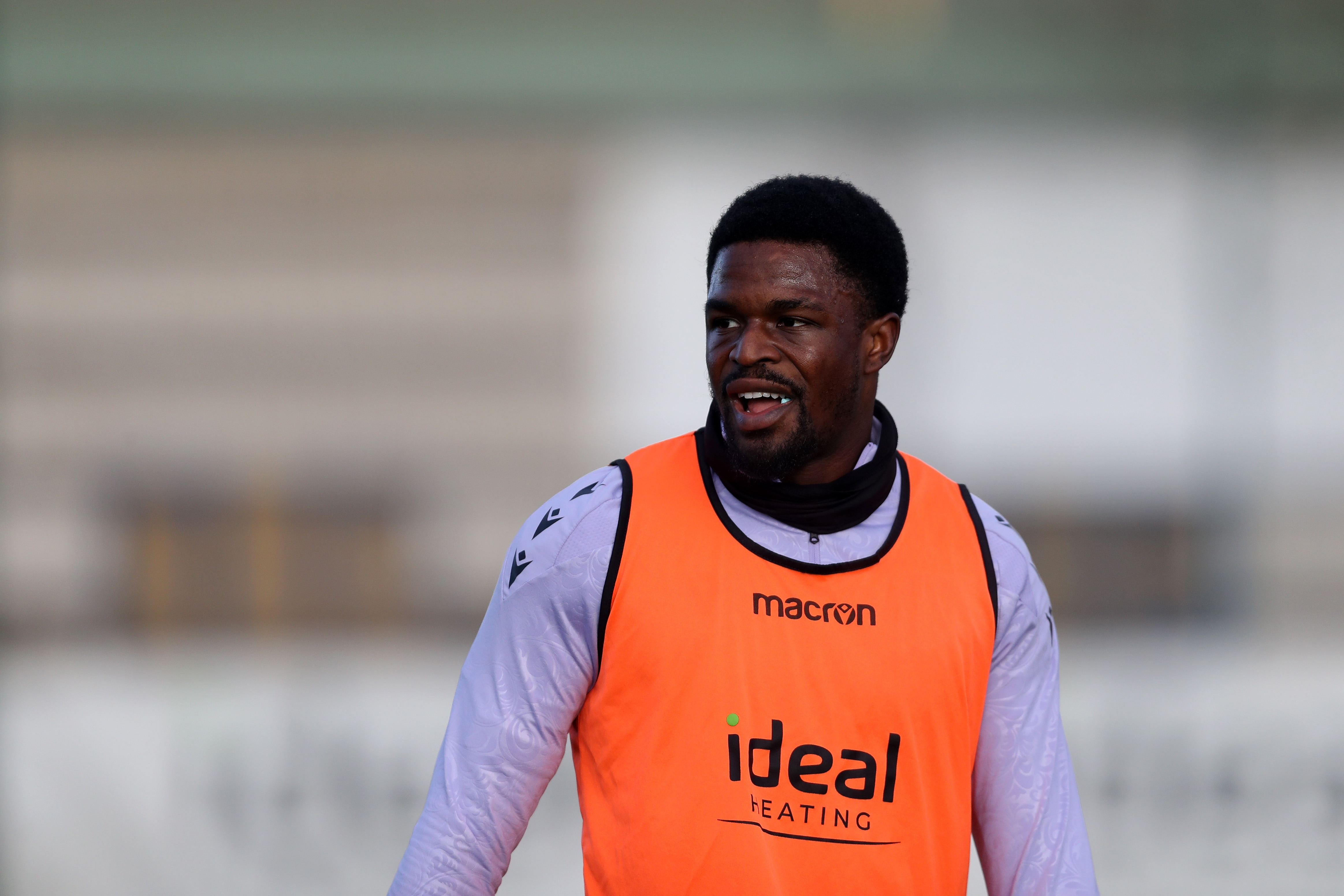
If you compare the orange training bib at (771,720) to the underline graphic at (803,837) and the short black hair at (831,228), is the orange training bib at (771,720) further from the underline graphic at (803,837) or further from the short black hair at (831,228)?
the short black hair at (831,228)

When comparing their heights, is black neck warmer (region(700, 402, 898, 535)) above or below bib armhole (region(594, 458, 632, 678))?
above

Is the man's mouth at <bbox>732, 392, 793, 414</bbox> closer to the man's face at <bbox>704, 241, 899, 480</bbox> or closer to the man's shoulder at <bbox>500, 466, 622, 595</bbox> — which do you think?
the man's face at <bbox>704, 241, 899, 480</bbox>

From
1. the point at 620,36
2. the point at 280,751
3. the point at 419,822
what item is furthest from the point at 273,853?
the point at 620,36

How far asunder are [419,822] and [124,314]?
5.02 metres

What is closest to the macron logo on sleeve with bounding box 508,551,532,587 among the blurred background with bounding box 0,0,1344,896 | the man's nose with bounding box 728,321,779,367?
the man's nose with bounding box 728,321,779,367

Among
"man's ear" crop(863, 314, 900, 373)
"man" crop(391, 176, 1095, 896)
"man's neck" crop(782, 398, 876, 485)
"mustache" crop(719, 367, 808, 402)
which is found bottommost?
"man" crop(391, 176, 1095, 896)

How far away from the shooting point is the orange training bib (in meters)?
1.50

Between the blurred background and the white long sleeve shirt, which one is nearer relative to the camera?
the white long sleeve shirt

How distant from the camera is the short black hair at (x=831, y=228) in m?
1.66

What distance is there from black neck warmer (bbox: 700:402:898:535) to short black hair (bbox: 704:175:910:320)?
234mm

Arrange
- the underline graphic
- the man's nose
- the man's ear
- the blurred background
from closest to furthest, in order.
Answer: the underline graphic → the man's nose → the man's ear → the blurred background

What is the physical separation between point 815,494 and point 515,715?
1.62ft

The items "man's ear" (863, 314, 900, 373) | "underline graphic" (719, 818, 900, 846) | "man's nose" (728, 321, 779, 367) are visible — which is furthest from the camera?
"man's ear" (863, 314, 900, 373)

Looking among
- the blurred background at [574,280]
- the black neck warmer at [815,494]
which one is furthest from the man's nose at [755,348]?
the blurred background at [574,280]
